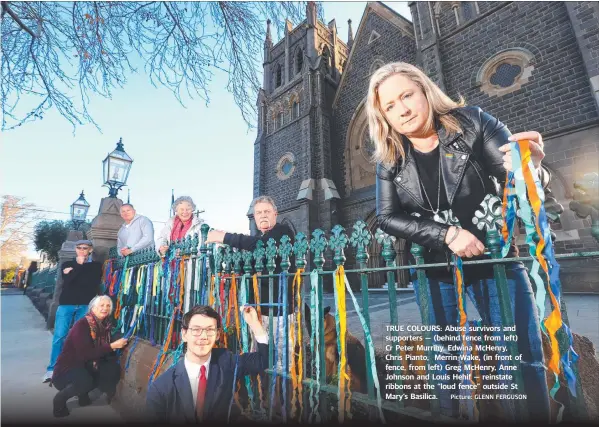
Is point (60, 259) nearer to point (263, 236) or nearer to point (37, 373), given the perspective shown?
point (37, 373)

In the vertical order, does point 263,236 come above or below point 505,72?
below

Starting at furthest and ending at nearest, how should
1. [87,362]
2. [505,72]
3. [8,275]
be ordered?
[8,275] → [505,72] → [87,362]

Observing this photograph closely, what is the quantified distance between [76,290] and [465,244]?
17.1 ft

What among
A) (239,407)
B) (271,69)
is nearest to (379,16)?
(271,69)

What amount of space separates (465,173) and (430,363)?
0.90m

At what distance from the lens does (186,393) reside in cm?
175

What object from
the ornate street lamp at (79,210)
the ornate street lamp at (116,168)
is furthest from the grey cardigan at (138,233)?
the ornate street lamp at (79,210)

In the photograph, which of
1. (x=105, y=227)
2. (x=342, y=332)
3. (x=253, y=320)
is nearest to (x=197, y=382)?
(x=253, y=320)

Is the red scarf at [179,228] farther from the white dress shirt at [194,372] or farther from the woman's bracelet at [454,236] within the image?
the woman's bracelet at [454,236]

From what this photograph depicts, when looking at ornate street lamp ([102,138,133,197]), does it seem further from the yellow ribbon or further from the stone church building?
the yellow ribbon

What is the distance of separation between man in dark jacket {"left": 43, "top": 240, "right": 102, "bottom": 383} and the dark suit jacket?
11.1 feet

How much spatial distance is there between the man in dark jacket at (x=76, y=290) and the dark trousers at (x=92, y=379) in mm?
1390

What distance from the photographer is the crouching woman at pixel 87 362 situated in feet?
9.46

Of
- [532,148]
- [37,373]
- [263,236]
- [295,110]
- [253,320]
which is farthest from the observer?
[295,110]
